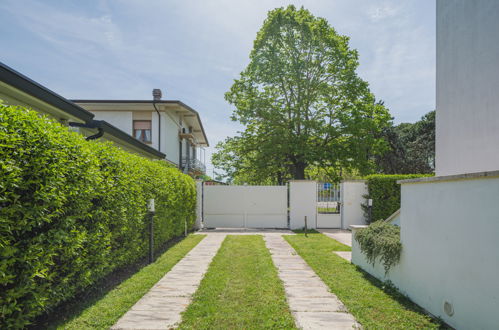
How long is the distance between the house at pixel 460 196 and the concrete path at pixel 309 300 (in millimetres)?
1103

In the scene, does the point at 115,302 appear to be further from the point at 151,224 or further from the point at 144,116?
the point at 144,116

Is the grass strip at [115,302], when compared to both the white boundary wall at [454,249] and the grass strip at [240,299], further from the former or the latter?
the white boundary wall at [454,249]

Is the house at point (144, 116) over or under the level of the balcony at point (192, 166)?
over

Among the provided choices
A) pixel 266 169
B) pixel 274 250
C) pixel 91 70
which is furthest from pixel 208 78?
pixel 274 250

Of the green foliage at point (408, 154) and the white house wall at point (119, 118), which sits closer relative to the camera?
the white house wall at point (119, 118)

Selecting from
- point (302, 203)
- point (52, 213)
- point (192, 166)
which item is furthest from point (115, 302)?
point (192, 166)

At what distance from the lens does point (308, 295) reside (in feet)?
13.4

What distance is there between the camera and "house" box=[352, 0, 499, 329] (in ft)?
8.50

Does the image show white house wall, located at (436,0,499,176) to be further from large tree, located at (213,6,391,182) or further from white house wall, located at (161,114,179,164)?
white house wall, located at (161,114,179,164)

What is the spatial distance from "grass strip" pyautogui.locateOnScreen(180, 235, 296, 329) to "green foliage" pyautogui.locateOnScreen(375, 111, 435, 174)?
2577cm

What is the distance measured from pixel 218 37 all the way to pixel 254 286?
9139 mm

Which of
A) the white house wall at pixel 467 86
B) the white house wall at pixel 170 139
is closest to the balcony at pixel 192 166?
the white house wall at pixel 170 139

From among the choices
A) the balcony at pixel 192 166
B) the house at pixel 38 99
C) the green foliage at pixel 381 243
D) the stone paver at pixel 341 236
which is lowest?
the stone paver at pixel 341 236

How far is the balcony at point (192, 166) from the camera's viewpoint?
21578 millimetres
